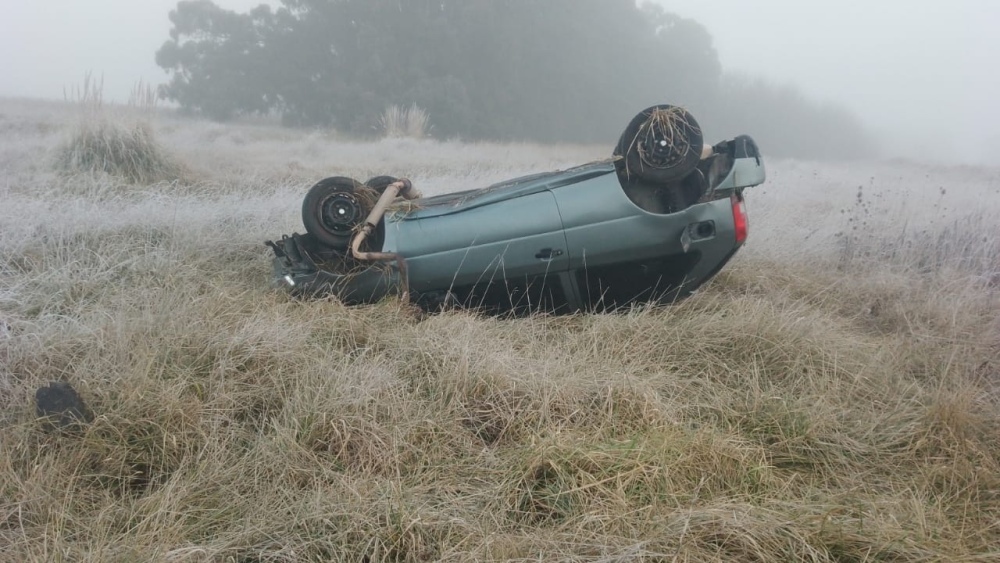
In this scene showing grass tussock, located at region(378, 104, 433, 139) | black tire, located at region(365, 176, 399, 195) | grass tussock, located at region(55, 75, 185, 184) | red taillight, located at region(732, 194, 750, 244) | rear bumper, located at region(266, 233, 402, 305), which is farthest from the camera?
grass tussock, located at region(378, 104, 433, 139)

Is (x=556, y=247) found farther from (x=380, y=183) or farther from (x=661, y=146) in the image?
(x=380, y=183)

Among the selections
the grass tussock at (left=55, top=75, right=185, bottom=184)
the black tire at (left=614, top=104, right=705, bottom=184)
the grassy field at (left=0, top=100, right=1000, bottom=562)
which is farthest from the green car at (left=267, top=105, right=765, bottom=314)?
the grass tussock at (left=55, top=75, right=185, bottom=184)

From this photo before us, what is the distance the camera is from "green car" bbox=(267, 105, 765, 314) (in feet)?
10.8

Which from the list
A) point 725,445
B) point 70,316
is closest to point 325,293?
point 70,316

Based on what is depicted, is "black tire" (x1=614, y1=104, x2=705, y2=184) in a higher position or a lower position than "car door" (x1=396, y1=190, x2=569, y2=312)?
higher

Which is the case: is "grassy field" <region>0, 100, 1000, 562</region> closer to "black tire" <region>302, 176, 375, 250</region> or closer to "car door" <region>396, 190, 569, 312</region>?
"car door" <region>396, 190, 569, 312</region>

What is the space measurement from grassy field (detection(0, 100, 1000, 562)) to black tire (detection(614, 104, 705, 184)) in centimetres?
78

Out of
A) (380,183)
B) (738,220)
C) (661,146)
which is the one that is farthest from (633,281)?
(380,183)

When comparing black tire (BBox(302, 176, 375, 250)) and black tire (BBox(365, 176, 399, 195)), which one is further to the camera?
black tire (BBox(365, 176, 399, 195))

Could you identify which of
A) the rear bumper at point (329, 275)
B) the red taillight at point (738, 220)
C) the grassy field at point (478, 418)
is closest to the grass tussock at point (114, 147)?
the grassy field at point (478, 418)

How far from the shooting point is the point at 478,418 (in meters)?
2.53

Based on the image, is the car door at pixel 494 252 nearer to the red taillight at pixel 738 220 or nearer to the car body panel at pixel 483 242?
the car body panel at pixel 483 242

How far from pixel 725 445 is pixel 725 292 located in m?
2.14

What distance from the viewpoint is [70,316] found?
3277mm
